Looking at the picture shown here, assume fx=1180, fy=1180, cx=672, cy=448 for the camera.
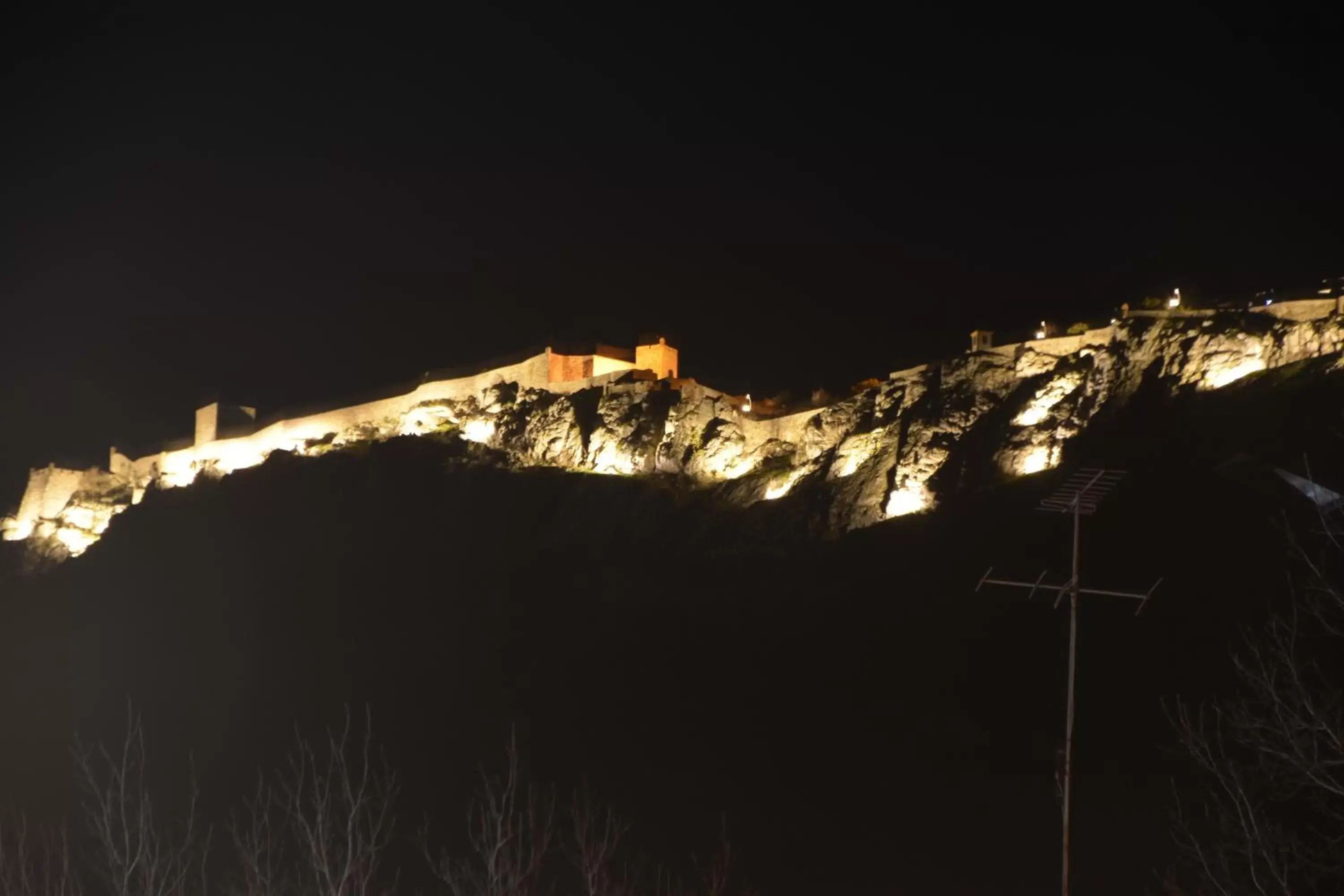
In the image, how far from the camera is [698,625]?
4828 centimetres

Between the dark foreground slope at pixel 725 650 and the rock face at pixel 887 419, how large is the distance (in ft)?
6.37

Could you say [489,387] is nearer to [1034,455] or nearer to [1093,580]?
[1034,455]

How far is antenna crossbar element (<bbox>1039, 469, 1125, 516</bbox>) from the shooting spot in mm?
12438

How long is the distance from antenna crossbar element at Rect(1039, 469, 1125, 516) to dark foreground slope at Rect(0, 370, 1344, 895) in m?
14.4

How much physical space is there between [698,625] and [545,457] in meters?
19.1

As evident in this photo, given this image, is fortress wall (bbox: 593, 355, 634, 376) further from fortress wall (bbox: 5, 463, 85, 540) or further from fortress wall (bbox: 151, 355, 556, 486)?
fortress wall (bbox: 5, 463, 85, 540)

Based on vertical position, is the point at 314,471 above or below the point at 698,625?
above

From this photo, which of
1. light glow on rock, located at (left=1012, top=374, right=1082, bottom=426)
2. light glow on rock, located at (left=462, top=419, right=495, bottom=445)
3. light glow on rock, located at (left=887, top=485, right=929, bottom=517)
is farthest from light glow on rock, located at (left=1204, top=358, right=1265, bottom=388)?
light glow on rock, located at (left=462, top=419, right=495, bottom=445)

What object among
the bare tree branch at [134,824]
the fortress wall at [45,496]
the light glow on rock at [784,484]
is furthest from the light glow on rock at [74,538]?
the light glow on rock at [784,484]

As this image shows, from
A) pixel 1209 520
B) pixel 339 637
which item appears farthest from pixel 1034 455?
pixel 339 637

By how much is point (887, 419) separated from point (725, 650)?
1585 cm

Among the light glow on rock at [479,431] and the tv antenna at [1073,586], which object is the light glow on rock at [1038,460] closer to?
the light glow on rock at [479,431]

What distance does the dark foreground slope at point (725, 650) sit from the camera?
32062 millimetres

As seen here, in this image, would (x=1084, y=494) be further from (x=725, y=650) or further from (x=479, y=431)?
(x=479, y=431)
